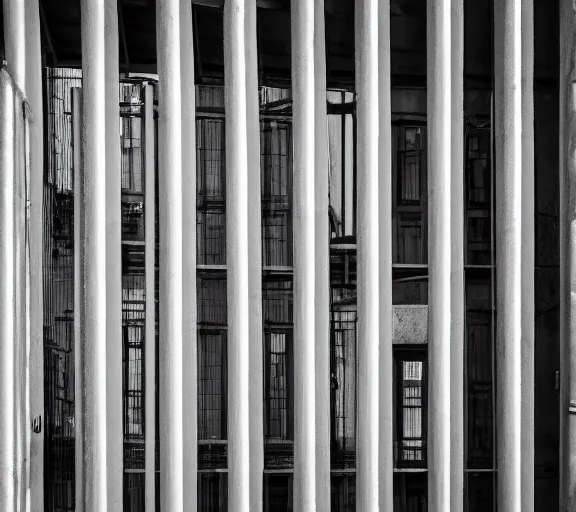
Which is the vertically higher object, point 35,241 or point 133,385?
point 35,241

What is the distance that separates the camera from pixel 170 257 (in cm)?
100

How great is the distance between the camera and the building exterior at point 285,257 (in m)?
0.99

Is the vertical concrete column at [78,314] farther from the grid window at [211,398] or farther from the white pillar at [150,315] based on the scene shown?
the grid window at [211,398]

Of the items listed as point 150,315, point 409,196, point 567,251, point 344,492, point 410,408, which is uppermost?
point 409,196

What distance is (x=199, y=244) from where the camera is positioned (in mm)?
1124

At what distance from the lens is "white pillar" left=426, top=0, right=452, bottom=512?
1.03 meters

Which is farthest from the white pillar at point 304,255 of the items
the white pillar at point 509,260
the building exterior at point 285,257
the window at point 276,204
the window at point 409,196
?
the white pillar at point 509,260

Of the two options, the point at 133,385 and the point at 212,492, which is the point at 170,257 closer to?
the point at 133,385

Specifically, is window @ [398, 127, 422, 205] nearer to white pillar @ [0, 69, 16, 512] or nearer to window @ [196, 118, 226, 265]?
window @ [196, 118, 226, 265]

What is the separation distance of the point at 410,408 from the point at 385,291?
0.83ft

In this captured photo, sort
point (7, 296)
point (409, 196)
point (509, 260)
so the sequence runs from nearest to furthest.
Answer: point (7, 296), point (509, 260), point (409, 196)

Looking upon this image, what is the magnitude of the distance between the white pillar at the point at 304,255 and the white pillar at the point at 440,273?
0.19m

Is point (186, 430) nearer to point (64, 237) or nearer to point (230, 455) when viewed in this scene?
point (230, 455)

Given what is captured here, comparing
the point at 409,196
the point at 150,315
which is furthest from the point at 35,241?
the point at 409,196
